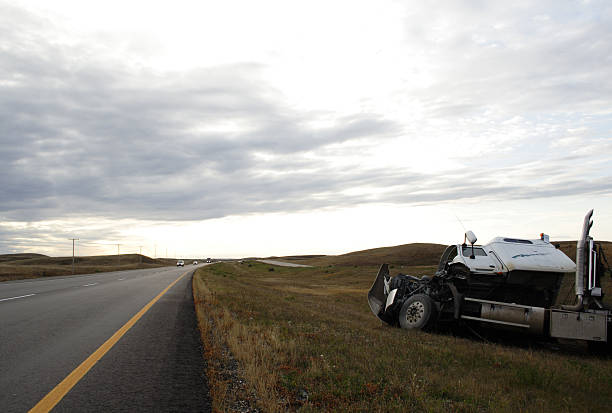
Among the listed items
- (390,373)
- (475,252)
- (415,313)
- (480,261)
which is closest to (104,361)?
(390,373)

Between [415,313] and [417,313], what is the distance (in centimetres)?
6

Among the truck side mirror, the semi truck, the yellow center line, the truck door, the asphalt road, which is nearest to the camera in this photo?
the yellow center line

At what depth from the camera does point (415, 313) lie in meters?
10.7

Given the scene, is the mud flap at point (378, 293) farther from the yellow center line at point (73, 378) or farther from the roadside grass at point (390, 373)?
the yellow center line at point (73, 378)

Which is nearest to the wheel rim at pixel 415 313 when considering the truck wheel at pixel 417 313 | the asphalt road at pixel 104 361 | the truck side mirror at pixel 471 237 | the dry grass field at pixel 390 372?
the truck wheel at pixel 417 313

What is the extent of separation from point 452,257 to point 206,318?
6342 millimetres

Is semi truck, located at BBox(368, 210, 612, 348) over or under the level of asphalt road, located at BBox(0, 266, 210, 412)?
over

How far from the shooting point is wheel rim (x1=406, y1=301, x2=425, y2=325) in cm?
1053

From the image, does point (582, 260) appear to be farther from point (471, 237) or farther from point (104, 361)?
point (104, 361)

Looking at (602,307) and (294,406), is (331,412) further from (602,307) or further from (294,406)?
(602,307)

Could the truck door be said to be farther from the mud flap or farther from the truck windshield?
the mud flap

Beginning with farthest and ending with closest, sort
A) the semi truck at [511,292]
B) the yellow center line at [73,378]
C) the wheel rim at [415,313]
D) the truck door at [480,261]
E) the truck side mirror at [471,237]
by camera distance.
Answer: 1. the wheel rim at [415,313]
2. the truck side mirror at [471,237]
3. the truck door at [480,261]
4. the semi truck at [511,292]
5. the yellow center line at [73,378]

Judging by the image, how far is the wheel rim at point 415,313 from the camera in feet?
34.5

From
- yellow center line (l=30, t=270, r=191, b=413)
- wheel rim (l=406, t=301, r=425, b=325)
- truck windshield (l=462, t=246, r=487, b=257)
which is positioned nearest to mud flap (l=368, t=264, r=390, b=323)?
wheel rim (l=406, t=301, r=425, b=325)
